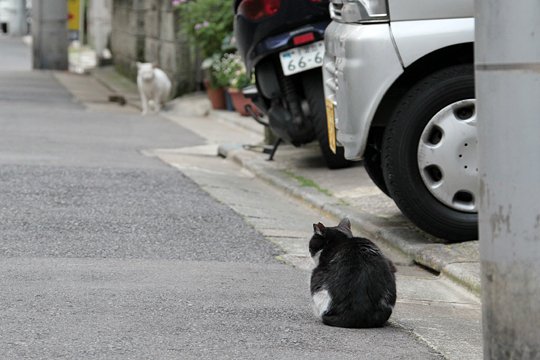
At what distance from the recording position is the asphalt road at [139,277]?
4.80m

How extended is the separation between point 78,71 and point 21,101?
1092 cm

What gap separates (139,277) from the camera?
6141 mm

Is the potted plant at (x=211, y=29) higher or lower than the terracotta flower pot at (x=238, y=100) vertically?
higher

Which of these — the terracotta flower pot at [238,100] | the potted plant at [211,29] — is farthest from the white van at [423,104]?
the potted plant at [211,29]

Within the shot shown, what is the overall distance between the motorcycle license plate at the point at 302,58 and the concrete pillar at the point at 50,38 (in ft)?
64.6

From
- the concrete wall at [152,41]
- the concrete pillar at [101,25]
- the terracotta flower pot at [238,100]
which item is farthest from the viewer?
the concrete pillar at [101,25]

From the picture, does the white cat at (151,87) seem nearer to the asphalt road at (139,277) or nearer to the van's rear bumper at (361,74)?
the asphalt road at (139,277)

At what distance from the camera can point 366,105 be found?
7.09m

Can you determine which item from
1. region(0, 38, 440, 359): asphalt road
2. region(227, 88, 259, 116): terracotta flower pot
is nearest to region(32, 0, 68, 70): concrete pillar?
region(227, 88, 259, 116): terracotta flower pot

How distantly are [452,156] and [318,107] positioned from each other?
3.22m

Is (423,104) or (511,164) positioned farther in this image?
(423,104)

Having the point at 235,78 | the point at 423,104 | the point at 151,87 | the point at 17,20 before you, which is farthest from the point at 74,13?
the point at 423,104

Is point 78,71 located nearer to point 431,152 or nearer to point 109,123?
point 109,123

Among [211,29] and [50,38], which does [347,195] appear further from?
[50,38]
